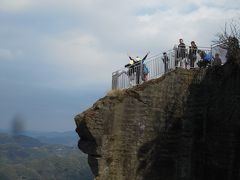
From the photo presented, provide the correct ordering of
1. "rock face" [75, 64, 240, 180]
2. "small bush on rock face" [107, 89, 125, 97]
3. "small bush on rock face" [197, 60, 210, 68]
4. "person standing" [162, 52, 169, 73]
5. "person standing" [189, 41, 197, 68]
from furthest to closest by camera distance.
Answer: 1. "person standing" [189, 41, 197, 68]
2. "person standing" [162, 52, 169, 73]
3. "small bush on rock face" [197, 60, 210, 68]
4. "small bush on rock face" [107, 89, 125, 97]
5. "rock face" [75, 64, 240, 180]

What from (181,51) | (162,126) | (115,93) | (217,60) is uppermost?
(181,51)

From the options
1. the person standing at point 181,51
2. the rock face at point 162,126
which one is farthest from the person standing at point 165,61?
the rock face at point 162,126

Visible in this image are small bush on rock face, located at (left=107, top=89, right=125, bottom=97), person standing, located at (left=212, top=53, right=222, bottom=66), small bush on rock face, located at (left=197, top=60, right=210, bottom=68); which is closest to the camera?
small bush on rock face, located at (left=107, top=89, right=125, bottom=97)

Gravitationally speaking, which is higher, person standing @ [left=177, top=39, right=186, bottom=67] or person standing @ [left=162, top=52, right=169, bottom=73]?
person standing @ [left=177, top=39, right=186, bottom=67]

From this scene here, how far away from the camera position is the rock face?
20.0 meters

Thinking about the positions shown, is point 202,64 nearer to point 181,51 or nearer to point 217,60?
point 217,60

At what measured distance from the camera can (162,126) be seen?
68.2ft

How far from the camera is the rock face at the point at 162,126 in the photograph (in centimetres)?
1998

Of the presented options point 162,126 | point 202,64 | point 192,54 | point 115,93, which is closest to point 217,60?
point 202,64

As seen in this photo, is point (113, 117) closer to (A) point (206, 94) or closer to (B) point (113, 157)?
(B) point (113, 157)

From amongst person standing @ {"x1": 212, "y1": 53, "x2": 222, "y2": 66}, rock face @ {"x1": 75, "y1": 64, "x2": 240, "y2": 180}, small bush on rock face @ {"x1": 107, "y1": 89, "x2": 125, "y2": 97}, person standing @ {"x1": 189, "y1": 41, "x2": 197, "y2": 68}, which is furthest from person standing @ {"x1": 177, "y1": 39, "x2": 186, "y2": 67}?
small bush on rock face @ {"x1": 107, "y1": 89, "x2": 125, "y2": 97}

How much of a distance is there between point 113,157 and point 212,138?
4485mm

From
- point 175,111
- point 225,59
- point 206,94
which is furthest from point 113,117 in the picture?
point 225,59

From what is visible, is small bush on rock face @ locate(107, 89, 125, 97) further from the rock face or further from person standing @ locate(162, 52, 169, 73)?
person standing @ locate(162, 52, 169, 73)
